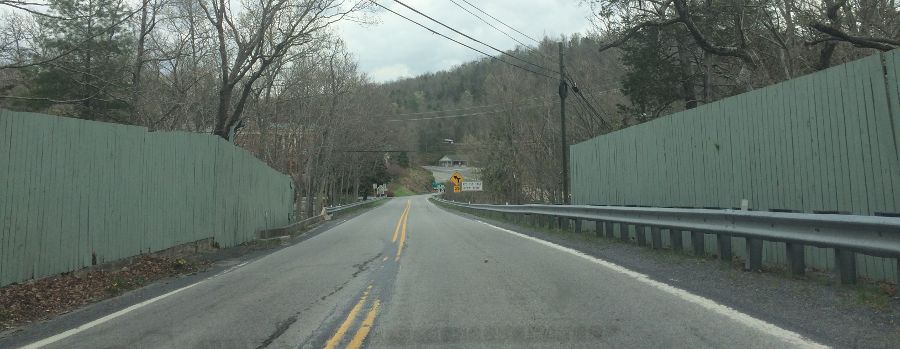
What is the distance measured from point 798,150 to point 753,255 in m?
1.66

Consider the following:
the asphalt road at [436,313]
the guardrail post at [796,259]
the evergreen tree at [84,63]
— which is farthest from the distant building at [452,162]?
the guardrail post at [796,259]

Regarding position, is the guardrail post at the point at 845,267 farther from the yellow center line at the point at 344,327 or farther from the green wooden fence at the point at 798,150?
the yellow center line at the point at 344,327

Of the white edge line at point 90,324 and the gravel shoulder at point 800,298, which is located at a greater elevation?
the gravel shoulder at point 800,298

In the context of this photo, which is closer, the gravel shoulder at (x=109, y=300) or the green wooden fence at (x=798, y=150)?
the gravel shoulder at (x=109, y=300)

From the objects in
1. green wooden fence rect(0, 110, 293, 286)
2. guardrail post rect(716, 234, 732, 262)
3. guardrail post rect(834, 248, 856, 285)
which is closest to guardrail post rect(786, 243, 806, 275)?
guardrail post rect(834, 248, 856, 285)

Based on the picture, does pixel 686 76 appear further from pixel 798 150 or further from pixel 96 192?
pixel 96 192

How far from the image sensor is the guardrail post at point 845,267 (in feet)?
21.8

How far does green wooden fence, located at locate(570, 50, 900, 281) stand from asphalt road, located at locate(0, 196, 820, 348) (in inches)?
98.1

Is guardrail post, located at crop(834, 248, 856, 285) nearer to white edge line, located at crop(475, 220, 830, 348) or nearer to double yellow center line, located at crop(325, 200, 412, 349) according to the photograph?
white edge line, located at crop(475, 220, 830, 348)

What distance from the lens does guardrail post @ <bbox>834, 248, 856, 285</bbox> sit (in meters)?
6.65

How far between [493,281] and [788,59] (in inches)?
514

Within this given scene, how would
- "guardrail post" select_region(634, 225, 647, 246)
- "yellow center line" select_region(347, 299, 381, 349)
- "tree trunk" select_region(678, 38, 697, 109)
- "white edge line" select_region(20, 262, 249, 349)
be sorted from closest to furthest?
1. "yellow center line" select_region(347, 299, 381, 349)
2. "white edge line" select_region(20, 262, 249, 349)
3. "guardrail post" select_region(634, 225, 647, 246)
4. "tree trunk" select_region(678, 38, 697, 109)

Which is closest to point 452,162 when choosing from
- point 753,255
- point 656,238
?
point 656,238

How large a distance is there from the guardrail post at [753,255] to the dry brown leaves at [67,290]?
902 centimetres
